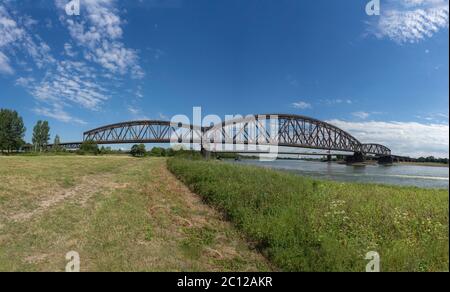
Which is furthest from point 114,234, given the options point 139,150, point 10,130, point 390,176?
point 139,150

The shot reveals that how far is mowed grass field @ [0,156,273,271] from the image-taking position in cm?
682

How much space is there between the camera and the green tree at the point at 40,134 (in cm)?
11804

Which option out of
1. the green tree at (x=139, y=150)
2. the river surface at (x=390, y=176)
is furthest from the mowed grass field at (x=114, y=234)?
the green tree at (x=139, y=150)

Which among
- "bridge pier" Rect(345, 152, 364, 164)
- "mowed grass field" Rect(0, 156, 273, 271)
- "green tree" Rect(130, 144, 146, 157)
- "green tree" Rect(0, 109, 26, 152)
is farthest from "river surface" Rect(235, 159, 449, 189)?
"green tree" Rect(0, 109, 26, 152)

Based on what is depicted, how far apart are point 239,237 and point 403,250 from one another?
4998 mm

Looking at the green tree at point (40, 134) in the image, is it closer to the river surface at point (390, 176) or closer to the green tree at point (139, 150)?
the green tree at point (139, 150)

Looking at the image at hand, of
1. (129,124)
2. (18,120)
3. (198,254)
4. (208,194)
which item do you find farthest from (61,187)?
(129,124)

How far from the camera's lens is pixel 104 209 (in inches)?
452

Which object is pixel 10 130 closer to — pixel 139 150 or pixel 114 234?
pixel 139 150

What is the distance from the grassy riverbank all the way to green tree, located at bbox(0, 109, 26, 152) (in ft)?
359

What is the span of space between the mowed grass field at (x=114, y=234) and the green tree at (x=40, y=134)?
12728 centimetres

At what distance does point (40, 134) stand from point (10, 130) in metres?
25.5

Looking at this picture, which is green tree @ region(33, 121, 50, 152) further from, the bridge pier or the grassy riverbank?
the bridge pier
